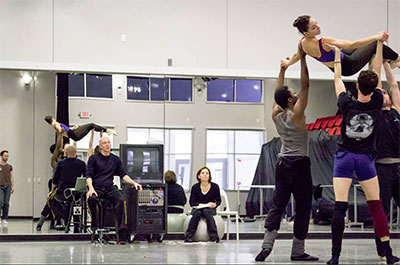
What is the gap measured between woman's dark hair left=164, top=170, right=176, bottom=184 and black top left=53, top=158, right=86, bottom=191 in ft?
3.75

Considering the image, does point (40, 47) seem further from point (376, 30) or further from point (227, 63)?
point (376, 30)

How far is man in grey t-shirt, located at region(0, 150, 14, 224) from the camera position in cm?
958

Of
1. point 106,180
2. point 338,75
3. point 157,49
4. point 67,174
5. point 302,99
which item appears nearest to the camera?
point 338,75

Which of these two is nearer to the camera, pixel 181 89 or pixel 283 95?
pixel 283 95

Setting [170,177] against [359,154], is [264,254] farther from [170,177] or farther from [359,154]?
[170,177]

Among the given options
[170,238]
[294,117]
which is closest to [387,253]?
[294,117]

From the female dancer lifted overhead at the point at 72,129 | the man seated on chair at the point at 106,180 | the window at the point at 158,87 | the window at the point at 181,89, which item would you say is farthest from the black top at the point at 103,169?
the window at the point at 181,89

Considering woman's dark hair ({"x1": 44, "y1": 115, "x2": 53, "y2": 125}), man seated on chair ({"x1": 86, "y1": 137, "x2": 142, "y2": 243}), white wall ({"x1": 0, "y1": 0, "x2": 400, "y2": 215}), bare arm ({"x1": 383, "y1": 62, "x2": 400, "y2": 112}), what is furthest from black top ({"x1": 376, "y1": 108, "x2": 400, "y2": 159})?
woman's dark hair ({"x1": 44, "y1": 115, "x2": 53, "y2": 125})

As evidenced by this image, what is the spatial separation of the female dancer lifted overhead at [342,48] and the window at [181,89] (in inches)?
166

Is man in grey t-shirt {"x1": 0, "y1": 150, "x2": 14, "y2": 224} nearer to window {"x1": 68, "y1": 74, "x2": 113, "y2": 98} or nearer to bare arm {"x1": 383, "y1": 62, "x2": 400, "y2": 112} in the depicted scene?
window {"x1": 68, "y1": 74, "x2": 113, "y2": 98}

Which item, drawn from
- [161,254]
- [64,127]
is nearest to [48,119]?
[64,127]

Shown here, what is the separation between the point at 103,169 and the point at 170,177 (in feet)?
4.71

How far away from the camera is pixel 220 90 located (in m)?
10.2

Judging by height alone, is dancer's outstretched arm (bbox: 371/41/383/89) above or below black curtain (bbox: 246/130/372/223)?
above
